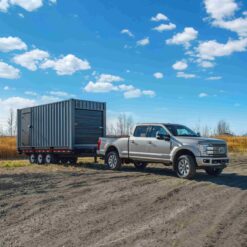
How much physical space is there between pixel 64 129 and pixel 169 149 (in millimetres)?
7408

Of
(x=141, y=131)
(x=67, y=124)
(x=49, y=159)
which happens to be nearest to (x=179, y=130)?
(x=141, y=131)

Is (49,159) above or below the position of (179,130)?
below

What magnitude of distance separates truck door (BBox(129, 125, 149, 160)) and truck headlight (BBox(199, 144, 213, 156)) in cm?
270

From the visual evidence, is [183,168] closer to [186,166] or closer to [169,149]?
[186,166]

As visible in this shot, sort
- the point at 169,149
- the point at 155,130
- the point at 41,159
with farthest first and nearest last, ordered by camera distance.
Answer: the point at 41,159
the point at 155,130
the point at 169,149

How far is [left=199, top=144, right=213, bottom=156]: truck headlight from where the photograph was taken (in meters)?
14.5

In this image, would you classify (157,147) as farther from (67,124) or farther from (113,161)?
(67,124)

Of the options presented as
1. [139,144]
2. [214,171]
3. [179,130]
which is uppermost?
[179,130]

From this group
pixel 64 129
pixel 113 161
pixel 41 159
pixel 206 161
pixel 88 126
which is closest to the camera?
pixel 206 161

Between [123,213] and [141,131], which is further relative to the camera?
[141,131]

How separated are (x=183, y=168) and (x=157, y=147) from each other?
1631 mm

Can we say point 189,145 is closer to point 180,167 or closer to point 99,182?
point 180,167

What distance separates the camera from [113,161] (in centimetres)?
1825

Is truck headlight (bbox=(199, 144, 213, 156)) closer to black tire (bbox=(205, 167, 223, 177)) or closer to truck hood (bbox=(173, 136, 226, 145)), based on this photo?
truck hood (bbox=(173, 136, 226, 145))
